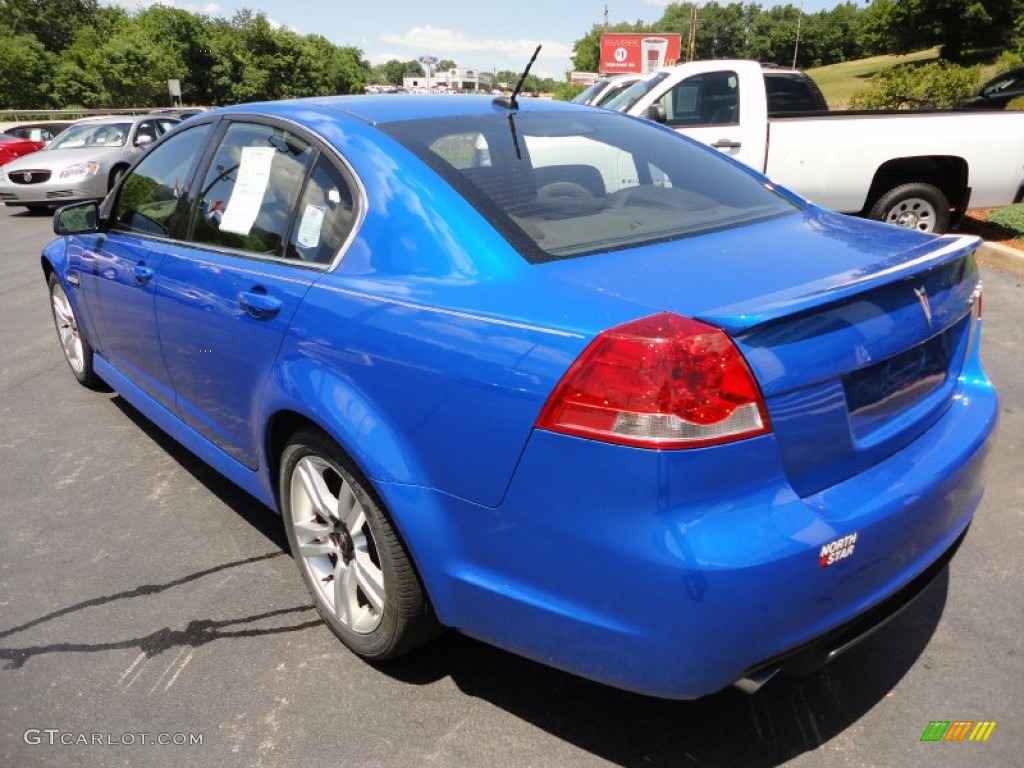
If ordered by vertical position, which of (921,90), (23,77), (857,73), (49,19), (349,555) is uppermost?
(49,19)

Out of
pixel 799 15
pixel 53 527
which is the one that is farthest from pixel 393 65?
pixel 53 527

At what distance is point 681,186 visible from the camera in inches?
114

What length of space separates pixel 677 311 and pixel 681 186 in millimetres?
1215

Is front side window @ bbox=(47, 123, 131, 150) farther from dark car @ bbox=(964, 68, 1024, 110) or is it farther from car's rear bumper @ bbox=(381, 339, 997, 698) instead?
dark car @ bbox=(964, 68, 1024, 110)

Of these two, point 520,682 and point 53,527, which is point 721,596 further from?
point 53,527

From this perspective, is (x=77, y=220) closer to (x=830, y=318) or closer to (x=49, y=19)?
(x=830, y=318)

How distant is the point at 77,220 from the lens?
407cm

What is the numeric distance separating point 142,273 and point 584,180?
1942mm

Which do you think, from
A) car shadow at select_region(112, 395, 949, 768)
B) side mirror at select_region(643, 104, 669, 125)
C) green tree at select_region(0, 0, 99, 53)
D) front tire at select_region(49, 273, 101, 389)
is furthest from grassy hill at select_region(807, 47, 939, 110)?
green tree at select_region(0, 0, 99, 53)

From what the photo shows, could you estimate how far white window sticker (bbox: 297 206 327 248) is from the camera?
2635 mm

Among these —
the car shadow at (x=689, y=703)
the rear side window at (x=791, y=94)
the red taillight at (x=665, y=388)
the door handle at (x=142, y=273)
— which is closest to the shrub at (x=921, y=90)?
the rear side window at (x=791, y=94)

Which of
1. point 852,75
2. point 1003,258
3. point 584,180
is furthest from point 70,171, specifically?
point 852,75

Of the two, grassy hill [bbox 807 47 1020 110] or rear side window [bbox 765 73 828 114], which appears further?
grassy hill [bbox 807 47 1020 110]
